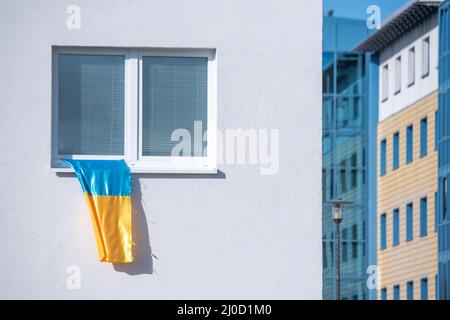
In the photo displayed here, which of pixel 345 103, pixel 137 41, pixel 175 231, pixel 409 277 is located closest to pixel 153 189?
pixel 175 231

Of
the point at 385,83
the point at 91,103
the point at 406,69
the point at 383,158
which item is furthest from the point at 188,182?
the point at 385,83

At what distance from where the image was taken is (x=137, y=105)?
415 inches

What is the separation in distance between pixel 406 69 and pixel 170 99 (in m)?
65.2

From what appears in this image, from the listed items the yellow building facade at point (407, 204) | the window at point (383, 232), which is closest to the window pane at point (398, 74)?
the yellow building facade at point (407, 204)

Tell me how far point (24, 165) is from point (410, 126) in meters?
64.1

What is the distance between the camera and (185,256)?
33.6 ft

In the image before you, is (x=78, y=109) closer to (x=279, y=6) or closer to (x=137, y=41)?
(x=137, y=41)

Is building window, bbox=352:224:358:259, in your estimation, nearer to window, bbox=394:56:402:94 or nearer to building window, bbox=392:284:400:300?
building window, bbox=392:284:400:300

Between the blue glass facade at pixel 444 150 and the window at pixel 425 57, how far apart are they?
2794mm

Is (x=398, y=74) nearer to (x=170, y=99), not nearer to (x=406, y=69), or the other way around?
(x=406, y=69)

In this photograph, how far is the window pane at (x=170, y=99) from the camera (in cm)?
1052

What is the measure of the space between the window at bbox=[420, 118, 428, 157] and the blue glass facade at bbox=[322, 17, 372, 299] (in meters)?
8.61

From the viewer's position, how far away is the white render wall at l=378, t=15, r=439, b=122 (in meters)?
71.4

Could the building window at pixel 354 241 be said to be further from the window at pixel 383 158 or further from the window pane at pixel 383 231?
the window at pixel 383 158
